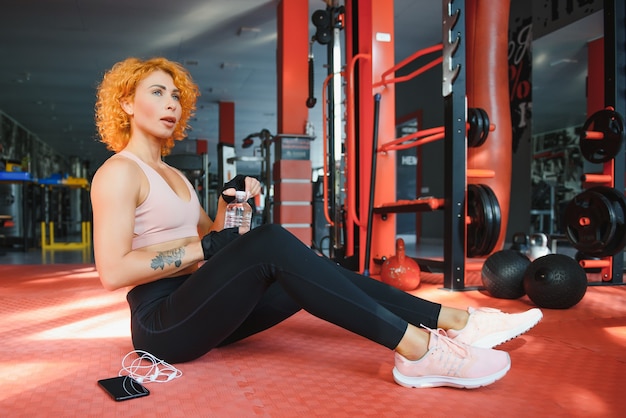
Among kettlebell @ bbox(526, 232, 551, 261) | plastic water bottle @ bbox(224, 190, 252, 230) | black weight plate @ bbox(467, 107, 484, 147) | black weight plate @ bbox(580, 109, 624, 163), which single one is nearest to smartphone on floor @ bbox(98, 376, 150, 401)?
plastic water bottle @ bbox(224, 190, 252, 230)

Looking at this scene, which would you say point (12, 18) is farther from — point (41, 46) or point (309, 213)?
point (309, 213)

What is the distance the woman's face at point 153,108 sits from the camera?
5.31 ft

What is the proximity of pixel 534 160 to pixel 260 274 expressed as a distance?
6.83 metres

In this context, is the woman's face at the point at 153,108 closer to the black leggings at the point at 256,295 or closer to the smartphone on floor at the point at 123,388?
the black leggings at the point at 256,295

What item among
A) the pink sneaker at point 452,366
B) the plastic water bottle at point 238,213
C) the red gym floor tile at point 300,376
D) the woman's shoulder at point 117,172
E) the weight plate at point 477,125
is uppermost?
the weight plate at point 477,125

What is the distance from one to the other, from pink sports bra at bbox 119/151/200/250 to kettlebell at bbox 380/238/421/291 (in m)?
2.05

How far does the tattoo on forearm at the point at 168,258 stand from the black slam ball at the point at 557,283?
6.52 feet

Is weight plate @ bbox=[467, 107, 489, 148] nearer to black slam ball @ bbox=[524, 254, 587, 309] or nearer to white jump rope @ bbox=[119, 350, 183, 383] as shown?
black slam ball @ bbox=[524, 254, 587, 309]

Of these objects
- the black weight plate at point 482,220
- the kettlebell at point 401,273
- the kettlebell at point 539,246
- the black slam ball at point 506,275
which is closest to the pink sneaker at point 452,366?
the black slam ball at point 506,275

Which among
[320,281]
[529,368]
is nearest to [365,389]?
[320,281]

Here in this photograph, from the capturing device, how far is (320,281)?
132 centimetres

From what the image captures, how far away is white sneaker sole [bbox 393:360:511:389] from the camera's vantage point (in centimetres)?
137

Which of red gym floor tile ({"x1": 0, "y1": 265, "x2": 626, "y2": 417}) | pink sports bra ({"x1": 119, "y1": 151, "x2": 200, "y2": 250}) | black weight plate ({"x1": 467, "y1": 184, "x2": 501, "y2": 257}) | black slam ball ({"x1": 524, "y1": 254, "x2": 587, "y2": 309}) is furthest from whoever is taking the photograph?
black weight plate ({"x1": 467, "y1": 184, "x2": 501, "y2": 257})

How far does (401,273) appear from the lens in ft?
11.1
